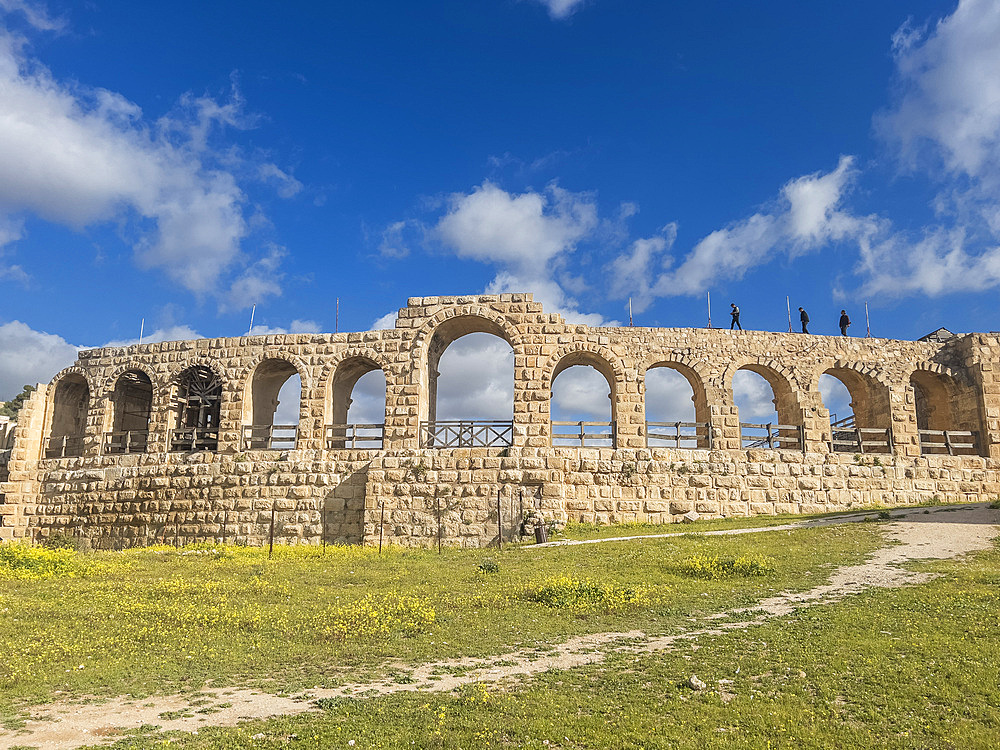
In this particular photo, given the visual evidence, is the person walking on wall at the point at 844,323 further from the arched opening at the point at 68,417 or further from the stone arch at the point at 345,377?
the arched opening at the point at 68,417

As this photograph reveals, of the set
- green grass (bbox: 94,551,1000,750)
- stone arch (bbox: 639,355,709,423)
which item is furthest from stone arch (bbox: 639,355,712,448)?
green grass (bbox: 94,551,1000,750)

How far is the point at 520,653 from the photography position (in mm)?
9391

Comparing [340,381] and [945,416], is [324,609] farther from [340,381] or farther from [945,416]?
[945,416]

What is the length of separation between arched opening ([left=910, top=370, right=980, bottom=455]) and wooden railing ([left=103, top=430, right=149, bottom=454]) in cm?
3120

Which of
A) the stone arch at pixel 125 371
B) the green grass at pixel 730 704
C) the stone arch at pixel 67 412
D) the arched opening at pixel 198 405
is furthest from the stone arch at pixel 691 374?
the stone arch at pixel 67 412

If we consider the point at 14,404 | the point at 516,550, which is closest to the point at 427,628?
the point at 516,550

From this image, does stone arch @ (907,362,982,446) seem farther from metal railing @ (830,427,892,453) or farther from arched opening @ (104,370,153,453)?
arched opening @ (104,370,153,453)

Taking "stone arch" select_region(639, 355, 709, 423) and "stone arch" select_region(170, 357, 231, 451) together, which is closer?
"stone arch" select_region(639, 355, 709, 423)

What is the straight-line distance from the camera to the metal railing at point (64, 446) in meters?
27.4

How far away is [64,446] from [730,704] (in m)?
28.7

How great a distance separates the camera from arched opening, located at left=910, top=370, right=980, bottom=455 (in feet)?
85.1

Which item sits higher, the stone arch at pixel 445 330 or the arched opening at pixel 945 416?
the stone arch at pixel 445 330

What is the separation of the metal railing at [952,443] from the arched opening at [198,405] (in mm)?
28055

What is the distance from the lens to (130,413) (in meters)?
29.0
